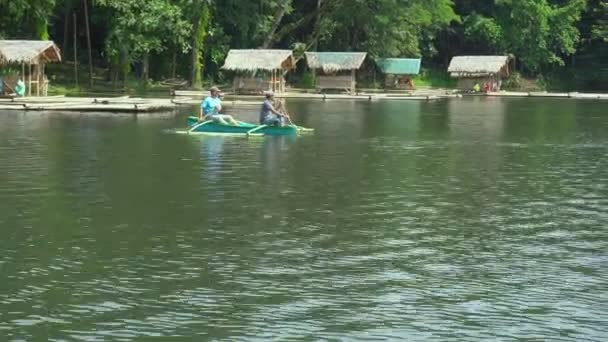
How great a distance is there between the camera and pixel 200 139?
26.7 m

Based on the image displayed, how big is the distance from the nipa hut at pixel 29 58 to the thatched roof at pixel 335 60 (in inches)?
678

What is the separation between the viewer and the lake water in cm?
930

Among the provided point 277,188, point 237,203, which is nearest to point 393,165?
point 277,188

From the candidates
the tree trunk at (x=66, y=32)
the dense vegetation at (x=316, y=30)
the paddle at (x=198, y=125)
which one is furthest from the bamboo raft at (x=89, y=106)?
the tree trunk at (x=66, y=32)

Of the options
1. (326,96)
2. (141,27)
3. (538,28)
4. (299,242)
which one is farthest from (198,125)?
(538,28)

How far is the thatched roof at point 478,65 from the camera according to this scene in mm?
61750

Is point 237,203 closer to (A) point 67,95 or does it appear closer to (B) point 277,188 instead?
(B) point 277,188

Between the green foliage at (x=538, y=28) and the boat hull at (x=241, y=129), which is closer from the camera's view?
the boat hull at (x=241, y=129)

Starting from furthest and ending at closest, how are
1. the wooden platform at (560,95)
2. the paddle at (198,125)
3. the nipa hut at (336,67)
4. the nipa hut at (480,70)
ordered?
the nipa hut at (480,70) < the wooden platform at (560,95) < the nipa hut at (336,67) < the paddle at (198,125)

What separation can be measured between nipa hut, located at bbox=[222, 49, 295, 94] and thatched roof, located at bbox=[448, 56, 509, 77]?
13.4 metres

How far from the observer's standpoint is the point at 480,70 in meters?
62.2

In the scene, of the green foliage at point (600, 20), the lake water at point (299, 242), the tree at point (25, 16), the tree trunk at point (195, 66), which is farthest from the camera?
the green foliage at point (600, 20)

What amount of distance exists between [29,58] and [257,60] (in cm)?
1417

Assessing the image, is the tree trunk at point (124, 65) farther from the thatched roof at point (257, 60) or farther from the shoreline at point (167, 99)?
the thatched roof at point (257, 60)
